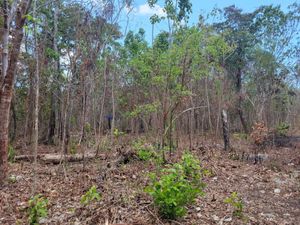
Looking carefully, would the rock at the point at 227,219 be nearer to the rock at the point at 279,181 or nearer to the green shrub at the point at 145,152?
the rock at the point at 279,181

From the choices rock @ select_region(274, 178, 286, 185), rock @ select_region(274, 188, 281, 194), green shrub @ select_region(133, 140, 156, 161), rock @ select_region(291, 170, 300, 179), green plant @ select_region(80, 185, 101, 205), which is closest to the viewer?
green plant @ select_region(80, 185, 101, 205)

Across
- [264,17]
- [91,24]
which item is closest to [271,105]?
[264,17]

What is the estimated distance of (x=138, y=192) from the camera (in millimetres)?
4062

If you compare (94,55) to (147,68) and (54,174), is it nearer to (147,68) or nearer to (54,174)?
(147,68)

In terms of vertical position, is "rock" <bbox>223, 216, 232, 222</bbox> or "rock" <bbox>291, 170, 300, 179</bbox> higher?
"rock" <bbox>291, 170, 300, 179</bbox>

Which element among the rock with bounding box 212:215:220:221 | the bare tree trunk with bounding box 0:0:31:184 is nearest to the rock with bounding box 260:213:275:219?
the rock with bounding box 212:215:220:221

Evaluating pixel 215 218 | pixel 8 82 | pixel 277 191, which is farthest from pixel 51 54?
pixel 215 218

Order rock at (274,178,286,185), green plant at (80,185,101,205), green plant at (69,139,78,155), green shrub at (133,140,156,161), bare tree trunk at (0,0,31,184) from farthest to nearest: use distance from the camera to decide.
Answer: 1. green plant at (69,139,78,155)
2. green shrub at (133,140,156,161)
3. rock at (274,178,286,185)
4. bare tree trunk at (0,0,31,184)
5. green plant at (80,185,101,205)

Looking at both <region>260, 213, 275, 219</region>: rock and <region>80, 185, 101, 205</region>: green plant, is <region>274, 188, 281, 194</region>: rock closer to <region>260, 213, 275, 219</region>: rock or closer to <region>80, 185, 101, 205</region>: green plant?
<region>260, 213, 275, 219</region>: rock

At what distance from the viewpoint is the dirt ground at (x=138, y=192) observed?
3490 mm

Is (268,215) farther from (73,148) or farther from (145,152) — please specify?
(73,148)

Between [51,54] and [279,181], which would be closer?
[279,181]

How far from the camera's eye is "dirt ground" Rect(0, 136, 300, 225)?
3.49m

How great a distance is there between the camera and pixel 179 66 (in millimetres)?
7184
